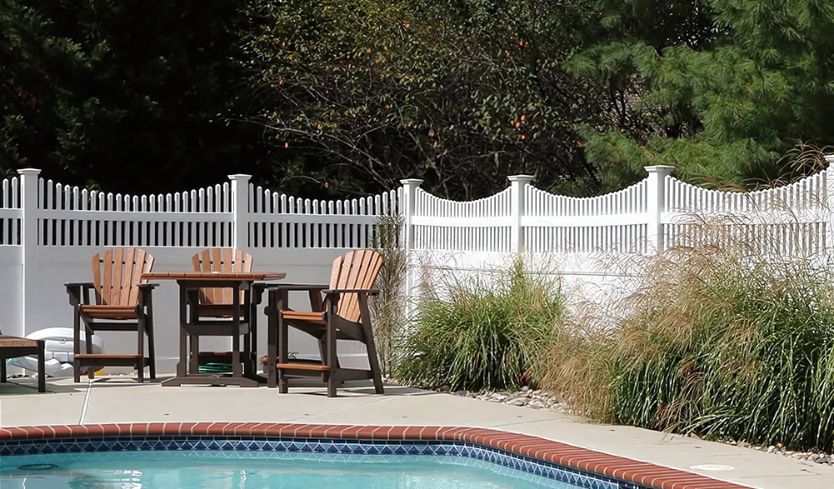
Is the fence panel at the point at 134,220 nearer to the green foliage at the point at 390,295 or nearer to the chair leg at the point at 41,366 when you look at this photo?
the green foliage at the point at 390,295

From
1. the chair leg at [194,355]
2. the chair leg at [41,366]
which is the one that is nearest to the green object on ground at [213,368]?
the chair leg at [194,355]

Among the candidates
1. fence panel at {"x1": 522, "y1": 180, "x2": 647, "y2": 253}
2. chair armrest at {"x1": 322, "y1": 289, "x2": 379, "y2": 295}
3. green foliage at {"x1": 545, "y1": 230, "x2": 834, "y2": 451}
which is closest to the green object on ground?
chair armrest at {"x1": 322, "y1": 289, "x2": 379, "y2": 295}

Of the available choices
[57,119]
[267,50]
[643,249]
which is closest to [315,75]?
[267,50]

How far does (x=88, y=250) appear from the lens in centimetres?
1057

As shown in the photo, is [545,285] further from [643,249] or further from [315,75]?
[315,75]

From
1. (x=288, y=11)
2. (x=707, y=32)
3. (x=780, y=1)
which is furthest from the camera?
(x=288, y=11)

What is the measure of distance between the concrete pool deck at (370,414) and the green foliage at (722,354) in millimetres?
186

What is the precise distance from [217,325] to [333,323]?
113 cm

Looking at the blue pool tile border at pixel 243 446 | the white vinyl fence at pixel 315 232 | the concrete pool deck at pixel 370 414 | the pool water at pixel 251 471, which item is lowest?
the pool water at pixel 251 471

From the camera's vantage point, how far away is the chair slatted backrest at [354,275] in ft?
31.3

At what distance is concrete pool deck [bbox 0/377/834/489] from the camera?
6.15 m

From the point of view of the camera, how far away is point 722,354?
6.70 metres

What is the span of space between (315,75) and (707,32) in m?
4.28

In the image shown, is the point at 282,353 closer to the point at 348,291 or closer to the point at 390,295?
the point at 348,291
